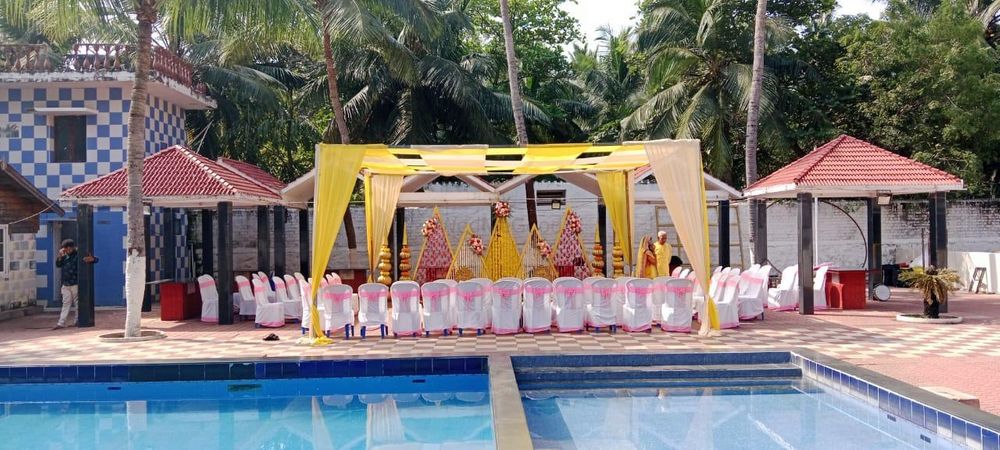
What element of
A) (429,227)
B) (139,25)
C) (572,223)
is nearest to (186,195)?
(139,25)

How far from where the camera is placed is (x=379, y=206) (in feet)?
47.0

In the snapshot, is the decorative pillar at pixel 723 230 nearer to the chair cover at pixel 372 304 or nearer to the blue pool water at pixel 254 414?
the chair cover at pixel 372 304

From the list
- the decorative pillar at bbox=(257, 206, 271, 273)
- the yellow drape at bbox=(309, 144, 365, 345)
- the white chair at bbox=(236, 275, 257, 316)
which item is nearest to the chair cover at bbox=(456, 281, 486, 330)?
the yellow drape at bbox=(309, 144, 365, 345)

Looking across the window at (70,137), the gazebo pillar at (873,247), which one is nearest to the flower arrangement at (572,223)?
the gazebo pillar at (873,247)

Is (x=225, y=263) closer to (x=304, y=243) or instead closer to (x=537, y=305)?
(x=304, y=243)

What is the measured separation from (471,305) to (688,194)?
3.21m

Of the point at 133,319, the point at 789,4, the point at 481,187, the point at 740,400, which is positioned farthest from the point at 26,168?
the point at 789,4

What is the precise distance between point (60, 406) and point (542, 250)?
805cm

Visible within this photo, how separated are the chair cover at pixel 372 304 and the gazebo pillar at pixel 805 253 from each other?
6.77 meters

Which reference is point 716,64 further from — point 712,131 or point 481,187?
point 481,187

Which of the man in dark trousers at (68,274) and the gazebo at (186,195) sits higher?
the gazebo at (186,195)

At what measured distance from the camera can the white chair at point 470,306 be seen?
37.5 feet

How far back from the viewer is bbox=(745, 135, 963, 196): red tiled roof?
13.5 m

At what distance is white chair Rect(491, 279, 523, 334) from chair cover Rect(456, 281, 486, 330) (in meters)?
0.17
